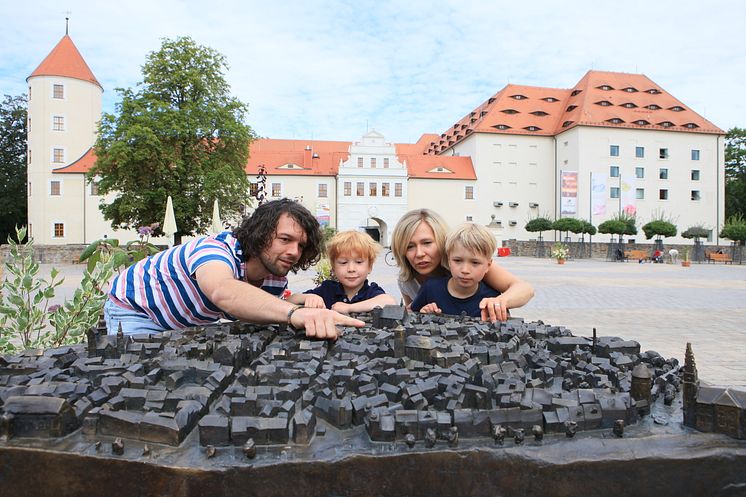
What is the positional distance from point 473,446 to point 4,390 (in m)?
1.09

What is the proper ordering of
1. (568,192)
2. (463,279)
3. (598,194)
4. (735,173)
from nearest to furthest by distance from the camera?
(463,279)
(568,192)
(598,194)
(735,173)

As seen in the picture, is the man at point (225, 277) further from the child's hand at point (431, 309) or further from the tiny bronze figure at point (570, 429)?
the tiny bronze figure at point (570, 429)

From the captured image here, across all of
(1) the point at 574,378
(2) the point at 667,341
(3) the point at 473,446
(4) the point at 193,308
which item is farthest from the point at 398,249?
(2) the point at 667,341

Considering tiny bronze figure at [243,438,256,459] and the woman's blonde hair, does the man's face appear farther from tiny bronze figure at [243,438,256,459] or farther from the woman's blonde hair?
tiny bronze figure at [243,438,256,459]

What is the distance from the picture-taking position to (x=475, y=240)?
257 cm

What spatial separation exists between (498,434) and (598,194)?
48.9 metres

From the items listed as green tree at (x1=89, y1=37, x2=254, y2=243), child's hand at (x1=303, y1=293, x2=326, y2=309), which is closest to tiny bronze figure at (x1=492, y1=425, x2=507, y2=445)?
child's hand at (x1=303, y1=293, x2=326, y2=309)

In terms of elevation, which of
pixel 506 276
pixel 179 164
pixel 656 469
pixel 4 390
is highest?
pixel 179 164

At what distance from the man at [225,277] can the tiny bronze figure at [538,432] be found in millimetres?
964

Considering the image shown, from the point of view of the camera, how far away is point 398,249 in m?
3.15

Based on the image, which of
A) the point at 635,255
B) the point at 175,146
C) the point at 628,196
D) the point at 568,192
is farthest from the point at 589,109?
the point at 175,146

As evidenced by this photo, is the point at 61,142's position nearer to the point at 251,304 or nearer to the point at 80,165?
the point at 80,165

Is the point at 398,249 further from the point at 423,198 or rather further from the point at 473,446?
the point at 423,198

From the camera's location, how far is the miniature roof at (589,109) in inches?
1873
